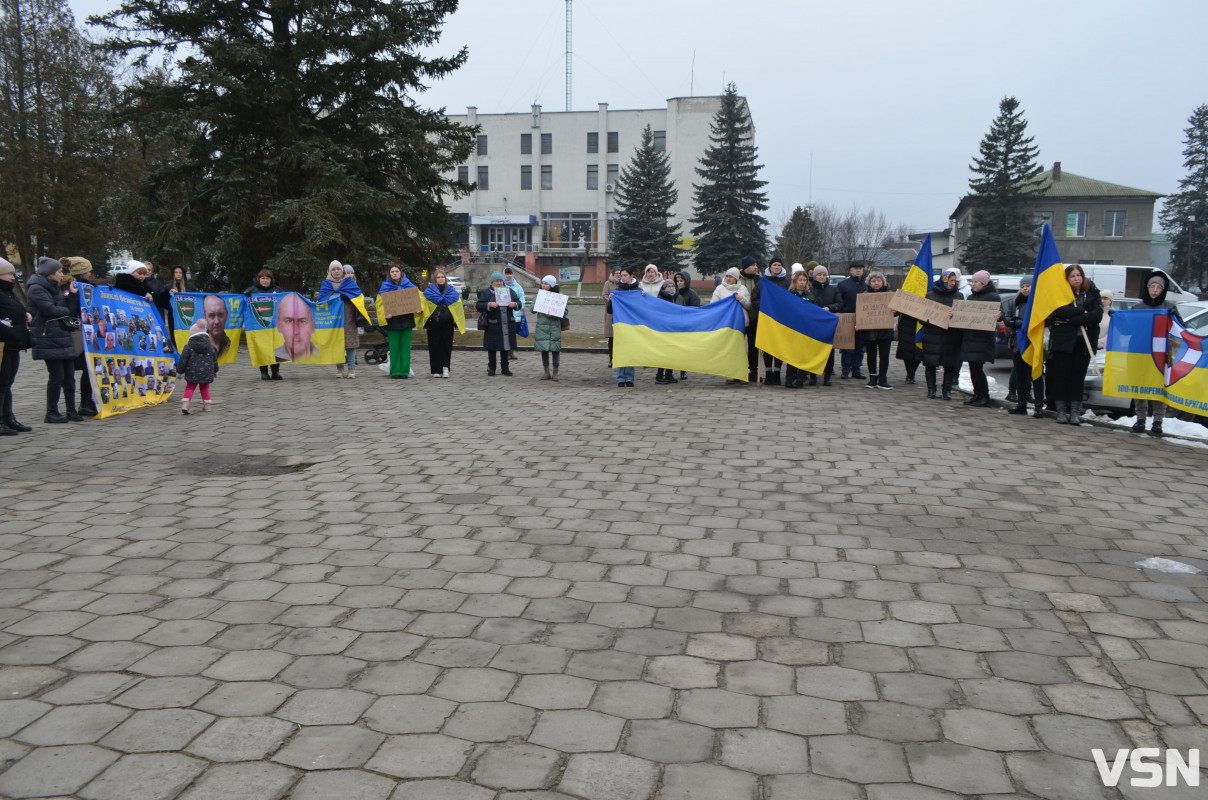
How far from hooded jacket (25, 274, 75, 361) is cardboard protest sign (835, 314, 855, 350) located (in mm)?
11378

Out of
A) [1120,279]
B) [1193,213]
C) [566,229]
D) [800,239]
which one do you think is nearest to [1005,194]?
[800,239]

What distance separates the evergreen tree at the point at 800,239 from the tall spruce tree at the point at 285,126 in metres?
50.7

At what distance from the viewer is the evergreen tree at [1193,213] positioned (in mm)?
72062

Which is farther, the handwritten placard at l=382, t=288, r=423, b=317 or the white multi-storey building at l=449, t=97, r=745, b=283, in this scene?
the white multi-storey building at l=449, t=97, r=745, b=283

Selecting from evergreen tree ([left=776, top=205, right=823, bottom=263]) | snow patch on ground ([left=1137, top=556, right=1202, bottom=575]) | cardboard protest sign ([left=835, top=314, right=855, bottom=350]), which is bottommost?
snow patch on ground ([left=1137, top=556, right=1202, bottom=575])

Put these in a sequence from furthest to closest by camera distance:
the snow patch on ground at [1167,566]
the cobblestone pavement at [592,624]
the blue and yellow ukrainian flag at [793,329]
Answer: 1. the blue and yellow ukrainian flag at [793,329]
2. the snow patch on ground at [1167,566]
3. the cobblestone pavement at [592,624]

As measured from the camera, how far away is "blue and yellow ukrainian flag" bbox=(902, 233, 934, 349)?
14.3 meters

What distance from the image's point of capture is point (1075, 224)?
245 feet

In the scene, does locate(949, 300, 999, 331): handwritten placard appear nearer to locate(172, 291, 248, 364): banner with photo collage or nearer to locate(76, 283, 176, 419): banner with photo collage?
locate(76, 283, 176, 419): banner with photo collage

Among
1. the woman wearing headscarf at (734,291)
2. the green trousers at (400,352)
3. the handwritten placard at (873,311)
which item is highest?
the woman wearing headscarf at (734,291)

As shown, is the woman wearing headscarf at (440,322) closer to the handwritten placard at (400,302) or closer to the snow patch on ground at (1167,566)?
the handwritten placard at (400,302)

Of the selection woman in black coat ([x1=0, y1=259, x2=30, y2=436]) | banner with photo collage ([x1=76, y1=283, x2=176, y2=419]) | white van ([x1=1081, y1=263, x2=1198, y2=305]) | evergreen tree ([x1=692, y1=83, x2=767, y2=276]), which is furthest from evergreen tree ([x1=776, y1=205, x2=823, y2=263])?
woman in black coat ([x1=0, y1=259, x2=30, y2=436])

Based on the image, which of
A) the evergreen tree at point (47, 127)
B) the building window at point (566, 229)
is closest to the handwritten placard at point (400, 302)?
the evergreen tree at point (47, 127)

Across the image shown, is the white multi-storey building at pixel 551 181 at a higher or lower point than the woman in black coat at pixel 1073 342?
higher
